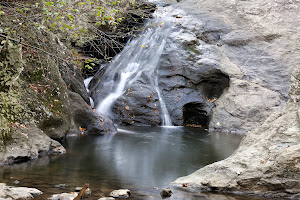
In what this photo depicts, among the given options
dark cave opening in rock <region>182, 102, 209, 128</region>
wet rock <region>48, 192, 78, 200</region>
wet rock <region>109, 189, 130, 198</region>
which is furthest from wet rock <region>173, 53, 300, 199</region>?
dark cave opening in rock <region>182, 102, 209, 128</region>

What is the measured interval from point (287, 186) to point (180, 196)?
5.00 ft

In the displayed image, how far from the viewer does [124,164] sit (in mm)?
6855

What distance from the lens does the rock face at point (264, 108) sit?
4.39 m

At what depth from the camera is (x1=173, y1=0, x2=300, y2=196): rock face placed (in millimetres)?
4395

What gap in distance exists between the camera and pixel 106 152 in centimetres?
797

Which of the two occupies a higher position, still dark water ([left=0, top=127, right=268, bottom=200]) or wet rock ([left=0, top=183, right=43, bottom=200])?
wet rock ([left=0, top=183, right=43, bottom=200])

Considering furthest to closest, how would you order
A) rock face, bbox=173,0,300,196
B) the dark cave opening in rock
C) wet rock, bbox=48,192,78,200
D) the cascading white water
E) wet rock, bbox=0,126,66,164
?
the dark cave opening in rock → the cascading white water → wet rock, bbox=0,126,66,164 → rock face, bbox=173,0,300,196 → wet rock, bbox=48,192,78,200

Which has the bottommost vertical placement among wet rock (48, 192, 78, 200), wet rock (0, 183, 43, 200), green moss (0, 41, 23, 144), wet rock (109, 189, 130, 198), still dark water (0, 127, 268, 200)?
still dark water (0, 127, 268, 200)

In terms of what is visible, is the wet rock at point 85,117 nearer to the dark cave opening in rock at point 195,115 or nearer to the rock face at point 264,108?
the dark cave opening in rock at point 195,115

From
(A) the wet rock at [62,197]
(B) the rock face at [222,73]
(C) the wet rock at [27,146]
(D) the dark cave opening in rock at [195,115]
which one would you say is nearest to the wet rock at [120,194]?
(A) the wet rock at [62,197]

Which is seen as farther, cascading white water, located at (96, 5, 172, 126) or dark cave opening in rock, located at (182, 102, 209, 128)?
dark cave opening in rock, located at (182, 102, 209, 128)

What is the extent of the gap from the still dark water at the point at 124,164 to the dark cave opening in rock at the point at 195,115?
4085 mm

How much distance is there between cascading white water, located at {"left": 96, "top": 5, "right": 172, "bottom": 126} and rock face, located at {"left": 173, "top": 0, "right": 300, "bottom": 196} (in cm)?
344

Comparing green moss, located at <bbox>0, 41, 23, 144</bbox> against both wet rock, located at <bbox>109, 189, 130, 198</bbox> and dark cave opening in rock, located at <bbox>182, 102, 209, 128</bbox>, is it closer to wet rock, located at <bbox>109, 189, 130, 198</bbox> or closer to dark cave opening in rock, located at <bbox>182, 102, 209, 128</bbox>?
wet rock, located at <bbox>109, 189, 130, 198</bbox>
